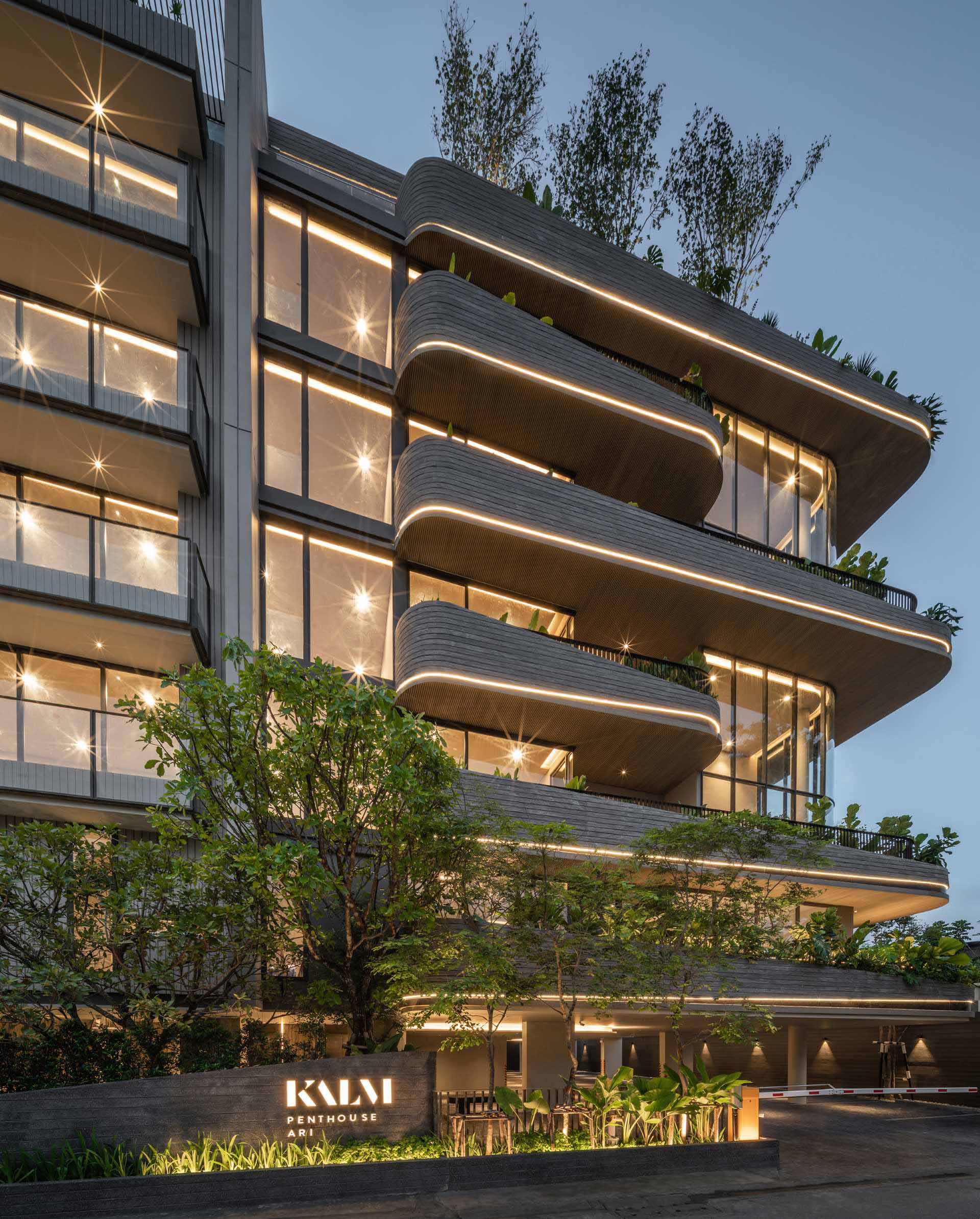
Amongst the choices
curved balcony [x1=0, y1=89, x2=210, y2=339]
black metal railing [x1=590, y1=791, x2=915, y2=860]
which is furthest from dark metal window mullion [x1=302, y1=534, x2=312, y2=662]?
black metal railing [x1=590, y1=791, x2=915, y2=860]

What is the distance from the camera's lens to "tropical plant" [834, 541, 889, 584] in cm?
2789

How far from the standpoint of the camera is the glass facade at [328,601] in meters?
20.2

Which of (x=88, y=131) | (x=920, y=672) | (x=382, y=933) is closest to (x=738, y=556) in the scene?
(x=920, y=672)

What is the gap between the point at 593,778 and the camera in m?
24.7

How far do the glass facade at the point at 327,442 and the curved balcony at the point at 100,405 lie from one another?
189 centimetres

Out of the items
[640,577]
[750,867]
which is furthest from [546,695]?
[750,867]

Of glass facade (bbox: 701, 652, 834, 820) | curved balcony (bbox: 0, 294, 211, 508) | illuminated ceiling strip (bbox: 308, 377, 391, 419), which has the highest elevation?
illuminated ceiling strip (bbox: 308, 377, 391, 419)

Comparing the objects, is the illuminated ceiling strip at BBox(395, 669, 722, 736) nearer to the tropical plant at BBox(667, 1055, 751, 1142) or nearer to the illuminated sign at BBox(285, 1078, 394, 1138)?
the illuminated sign at BBox(285, 1078, 394, 1138)

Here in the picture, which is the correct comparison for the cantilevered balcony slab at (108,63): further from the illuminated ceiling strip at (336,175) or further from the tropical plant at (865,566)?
the tropical plant at (865,566)

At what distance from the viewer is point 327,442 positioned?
21.7 metres

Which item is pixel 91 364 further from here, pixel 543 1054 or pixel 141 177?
pixel 543 1054

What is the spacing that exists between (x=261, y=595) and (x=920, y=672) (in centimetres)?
2027

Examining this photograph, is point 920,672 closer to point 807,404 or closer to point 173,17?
point 807,404

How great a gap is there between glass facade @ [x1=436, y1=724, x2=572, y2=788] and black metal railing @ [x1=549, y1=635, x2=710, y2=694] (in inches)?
102
